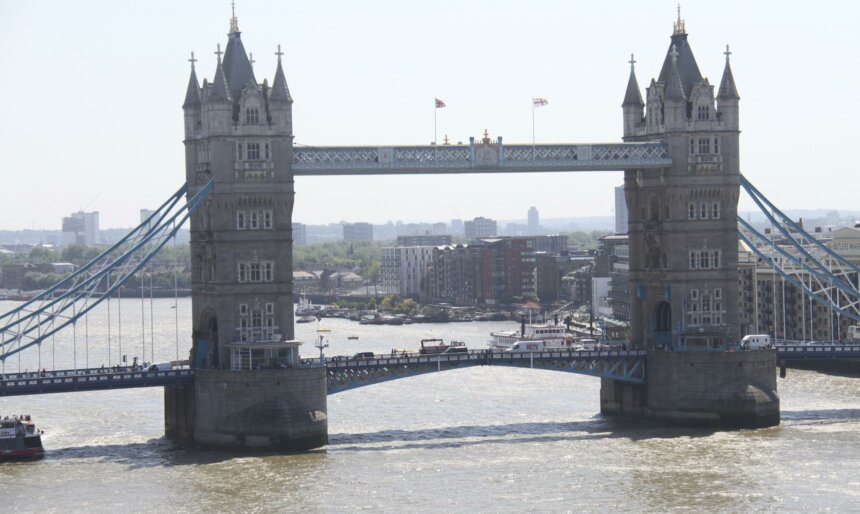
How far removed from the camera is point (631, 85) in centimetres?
12512

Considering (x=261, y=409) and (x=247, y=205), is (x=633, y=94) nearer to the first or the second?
(x=247, y=205)

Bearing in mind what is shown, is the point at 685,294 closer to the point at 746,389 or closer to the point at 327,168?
the point at 746,389

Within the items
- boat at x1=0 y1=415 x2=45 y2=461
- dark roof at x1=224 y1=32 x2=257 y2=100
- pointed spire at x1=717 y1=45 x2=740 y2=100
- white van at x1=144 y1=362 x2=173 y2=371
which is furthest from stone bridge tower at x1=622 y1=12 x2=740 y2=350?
boat at x1=0 y1=415 x2=45 y2=461

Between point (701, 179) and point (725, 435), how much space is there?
61.5 feet

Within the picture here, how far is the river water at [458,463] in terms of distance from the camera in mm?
88750

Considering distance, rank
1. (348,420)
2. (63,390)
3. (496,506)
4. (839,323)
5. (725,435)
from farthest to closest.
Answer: (839,323)
(348,420)
(725,435)
(63,390)
(496,506)

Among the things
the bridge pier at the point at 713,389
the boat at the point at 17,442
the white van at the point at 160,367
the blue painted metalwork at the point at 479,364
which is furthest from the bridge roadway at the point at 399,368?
the boat at the point at 17,442

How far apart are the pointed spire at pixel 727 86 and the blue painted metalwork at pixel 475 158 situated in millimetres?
5574

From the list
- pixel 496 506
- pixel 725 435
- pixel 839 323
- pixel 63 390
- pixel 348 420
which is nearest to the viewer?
pixel 496 506

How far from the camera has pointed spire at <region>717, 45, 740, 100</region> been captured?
11993 cm

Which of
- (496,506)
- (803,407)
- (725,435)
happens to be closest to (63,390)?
(496,506)

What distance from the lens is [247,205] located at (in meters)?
110

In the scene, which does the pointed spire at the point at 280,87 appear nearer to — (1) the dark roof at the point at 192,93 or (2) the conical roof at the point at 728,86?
(1) the dark roof at the point at 192,93

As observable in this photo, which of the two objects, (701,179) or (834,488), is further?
(701,179)
